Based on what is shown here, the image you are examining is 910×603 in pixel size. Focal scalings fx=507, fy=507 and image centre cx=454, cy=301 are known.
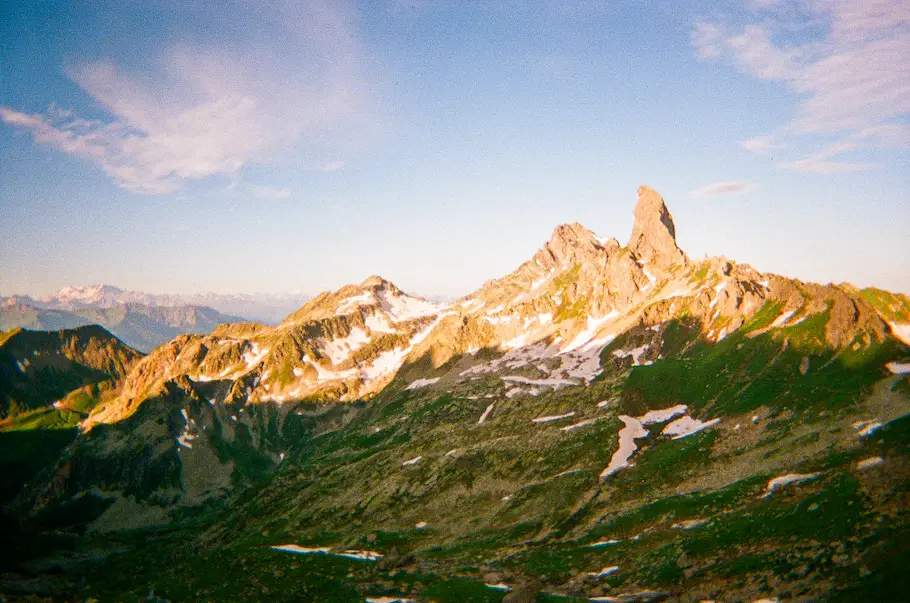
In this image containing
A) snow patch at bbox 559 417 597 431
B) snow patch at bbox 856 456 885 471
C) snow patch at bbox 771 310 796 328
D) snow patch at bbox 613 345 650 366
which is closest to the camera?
snow patch at bbox 856 456 885 471

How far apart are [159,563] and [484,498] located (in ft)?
338

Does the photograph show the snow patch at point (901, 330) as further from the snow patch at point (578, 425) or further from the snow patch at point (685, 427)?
the snow patch at point (578, 425)

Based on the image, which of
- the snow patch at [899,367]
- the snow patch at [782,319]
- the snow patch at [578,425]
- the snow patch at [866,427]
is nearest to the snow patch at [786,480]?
the snow patch at [866,427]

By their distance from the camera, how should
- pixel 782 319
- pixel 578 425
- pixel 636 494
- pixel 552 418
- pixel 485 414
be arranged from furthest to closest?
pixel 485 414
pixel 782 319
pixel 552 418
pixel 578 425
pixel 636 494

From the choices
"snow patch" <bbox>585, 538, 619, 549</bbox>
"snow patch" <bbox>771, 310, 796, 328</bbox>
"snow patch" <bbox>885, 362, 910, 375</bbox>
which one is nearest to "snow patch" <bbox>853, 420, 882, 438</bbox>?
"snow patch" <bbox>885, 362, 910, 375</bbox>

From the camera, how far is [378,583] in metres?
73.8

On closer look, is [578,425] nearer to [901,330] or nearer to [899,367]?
[899,367]

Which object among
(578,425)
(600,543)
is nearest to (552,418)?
(578,425)

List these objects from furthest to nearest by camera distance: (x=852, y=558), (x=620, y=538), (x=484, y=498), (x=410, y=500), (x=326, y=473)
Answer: (x=326, y=473)
(x=410, y=500)
(x=484, y=498)
(x=620, y=538)
(x=852, y=558)

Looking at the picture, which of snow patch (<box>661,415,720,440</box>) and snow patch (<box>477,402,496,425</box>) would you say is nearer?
snow patch (<box>661,415,720,440</box>)

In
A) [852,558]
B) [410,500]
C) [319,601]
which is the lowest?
[410,500]

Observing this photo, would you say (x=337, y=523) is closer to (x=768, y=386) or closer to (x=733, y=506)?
(x=733, y=506)

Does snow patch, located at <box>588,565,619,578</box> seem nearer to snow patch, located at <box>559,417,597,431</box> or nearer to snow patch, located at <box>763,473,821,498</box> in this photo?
snow patch, located at <box>763,473,821,498</box>

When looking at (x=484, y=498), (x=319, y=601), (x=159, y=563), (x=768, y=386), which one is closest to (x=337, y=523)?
(x=484, y=498)
